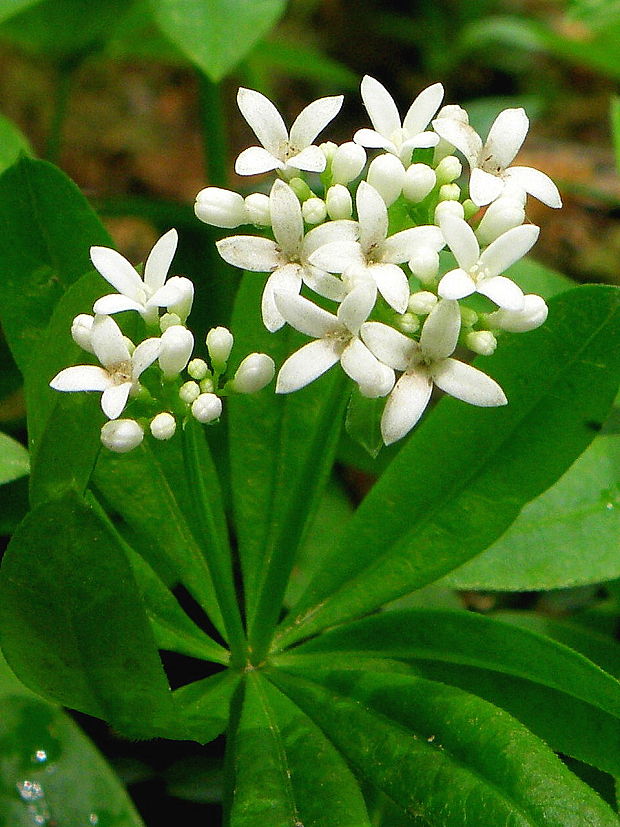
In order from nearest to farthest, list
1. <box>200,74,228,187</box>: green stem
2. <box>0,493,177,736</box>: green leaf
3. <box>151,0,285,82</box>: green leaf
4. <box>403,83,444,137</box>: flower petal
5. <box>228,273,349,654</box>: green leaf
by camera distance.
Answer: <box>0,493,177,736</box>: green leaf, <box>403,83,444,137</box>: flower petal, <box>228,273,349,654</box>: green leaf, <box>151,0,285,82</box>: green leaf, <box>200,74,228,187</box>: green stem

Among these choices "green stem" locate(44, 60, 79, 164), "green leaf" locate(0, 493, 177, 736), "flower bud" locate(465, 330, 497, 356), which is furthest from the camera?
"green stem" locate(44, 60, 79, 164)

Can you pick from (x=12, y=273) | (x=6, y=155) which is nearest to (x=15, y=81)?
(x=6, y=155)

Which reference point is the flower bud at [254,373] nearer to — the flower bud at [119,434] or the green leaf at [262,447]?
the flower bud at [119,434]

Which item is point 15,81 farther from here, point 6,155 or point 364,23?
point 6,155

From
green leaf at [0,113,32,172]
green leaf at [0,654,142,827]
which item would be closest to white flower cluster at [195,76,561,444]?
green leaf at [0,654,142,827]

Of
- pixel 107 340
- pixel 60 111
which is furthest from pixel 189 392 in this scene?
pixel 60 111

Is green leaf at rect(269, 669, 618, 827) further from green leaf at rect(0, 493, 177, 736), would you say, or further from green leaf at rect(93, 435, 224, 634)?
green leaf at rect(0, 493, 177, 736)

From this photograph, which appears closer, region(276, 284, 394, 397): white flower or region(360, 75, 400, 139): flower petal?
region(276, 284, 394, 397): white flower

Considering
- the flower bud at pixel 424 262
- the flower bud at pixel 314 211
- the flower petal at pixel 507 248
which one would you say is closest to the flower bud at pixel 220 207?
the flower bud at pixel 314 211
